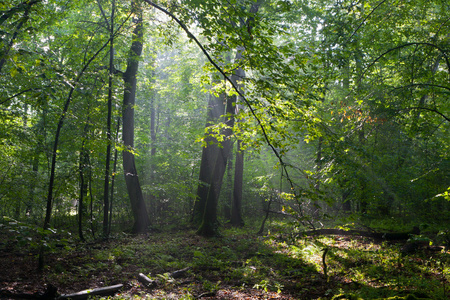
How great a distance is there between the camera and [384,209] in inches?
420

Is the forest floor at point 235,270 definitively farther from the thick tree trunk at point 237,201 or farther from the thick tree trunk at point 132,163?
the thick tree trunk at point 237,201

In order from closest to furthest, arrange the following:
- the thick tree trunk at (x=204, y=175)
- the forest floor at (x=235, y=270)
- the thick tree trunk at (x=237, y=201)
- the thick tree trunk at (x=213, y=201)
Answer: the forest floor at (x=235, y=270) < the thick tree trunk at (x=213, y=201) < the thick tree trunk at (x=204, y=175) < the thick tree trunk at (x=237, y=201)

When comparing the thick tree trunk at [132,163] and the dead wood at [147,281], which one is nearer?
the dead wood at [147,281]

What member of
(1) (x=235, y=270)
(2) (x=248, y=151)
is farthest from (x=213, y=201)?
(1) (x=235, y=270)

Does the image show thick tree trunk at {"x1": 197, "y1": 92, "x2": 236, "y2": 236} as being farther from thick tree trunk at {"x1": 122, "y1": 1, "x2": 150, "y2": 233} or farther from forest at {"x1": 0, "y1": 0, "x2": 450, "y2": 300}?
thick tree trunk at {"x1": 122, "y1": 1, "x2": 150, "y2": 233}

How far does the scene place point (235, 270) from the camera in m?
6.83

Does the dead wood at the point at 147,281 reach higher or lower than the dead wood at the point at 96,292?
lower

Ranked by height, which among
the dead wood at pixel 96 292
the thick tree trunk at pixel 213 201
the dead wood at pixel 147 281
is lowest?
the dead wood at pixel 147 281

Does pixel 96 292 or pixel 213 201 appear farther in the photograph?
pixel 213 201

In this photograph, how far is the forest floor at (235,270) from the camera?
197 inches

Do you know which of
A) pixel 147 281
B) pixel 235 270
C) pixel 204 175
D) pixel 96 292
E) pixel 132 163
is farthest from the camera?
pixel 204 175

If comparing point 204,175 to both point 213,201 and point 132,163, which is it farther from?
point 132,163

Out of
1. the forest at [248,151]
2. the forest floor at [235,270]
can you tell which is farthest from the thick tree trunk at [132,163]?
the forest floor at [235,270]

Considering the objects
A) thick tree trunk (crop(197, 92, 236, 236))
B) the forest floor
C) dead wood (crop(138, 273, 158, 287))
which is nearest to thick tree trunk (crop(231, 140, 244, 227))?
thick tree trunk (crop(197, 92, 236, 236))
